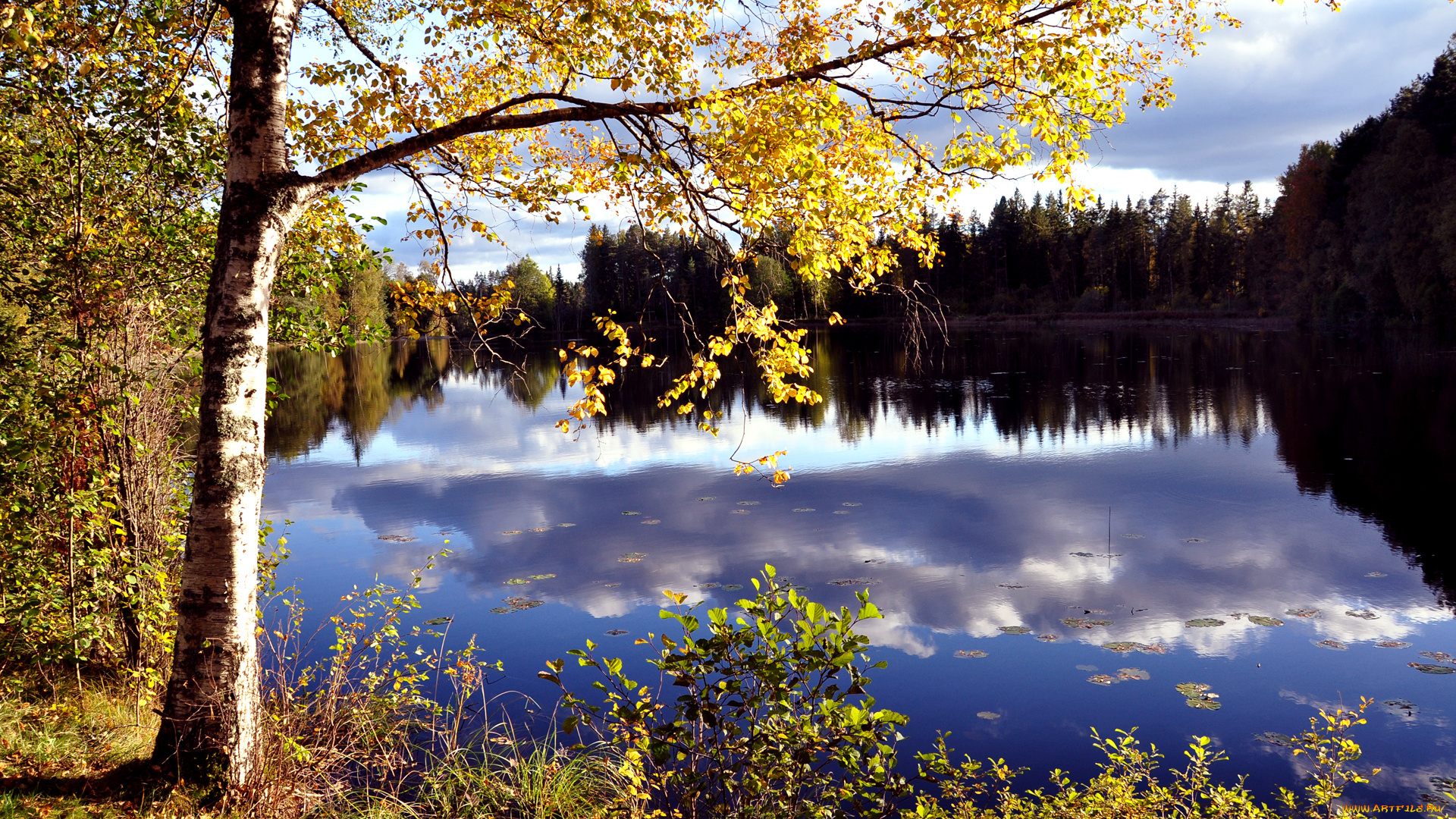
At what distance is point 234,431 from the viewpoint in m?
4.08

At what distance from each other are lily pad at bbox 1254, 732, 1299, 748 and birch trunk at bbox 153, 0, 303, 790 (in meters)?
7.15

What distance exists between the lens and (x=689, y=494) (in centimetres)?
1641

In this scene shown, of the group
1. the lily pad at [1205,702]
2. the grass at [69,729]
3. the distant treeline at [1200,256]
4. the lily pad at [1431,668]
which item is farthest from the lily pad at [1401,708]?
the grass at [69,729]

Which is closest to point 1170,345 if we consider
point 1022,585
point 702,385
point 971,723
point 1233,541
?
point 1233,541

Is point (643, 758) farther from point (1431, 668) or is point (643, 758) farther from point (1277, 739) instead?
point (1431, 668)

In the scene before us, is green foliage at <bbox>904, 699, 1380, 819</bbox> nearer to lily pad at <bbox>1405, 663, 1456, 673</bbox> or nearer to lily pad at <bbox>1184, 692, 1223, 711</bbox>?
lily pad at <bbox>1184, 692, 1223, 711</bbox>

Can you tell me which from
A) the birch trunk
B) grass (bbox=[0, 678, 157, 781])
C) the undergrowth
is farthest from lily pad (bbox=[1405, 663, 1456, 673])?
grass (bbox=[0, 678, 157, 781])

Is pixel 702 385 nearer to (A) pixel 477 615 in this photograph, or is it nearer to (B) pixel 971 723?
(B) pixel 971 723

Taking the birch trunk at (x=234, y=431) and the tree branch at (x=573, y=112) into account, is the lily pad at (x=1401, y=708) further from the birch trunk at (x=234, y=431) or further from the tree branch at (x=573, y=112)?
the birch trunk at (x=234, y=431)

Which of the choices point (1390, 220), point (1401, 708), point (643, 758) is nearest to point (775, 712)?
point (643, 758)

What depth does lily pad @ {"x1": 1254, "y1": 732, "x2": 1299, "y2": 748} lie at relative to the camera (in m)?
6.81

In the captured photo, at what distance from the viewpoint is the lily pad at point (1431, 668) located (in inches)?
311

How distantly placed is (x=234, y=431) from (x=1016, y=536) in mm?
11181

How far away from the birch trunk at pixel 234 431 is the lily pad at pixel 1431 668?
9.45 meters
